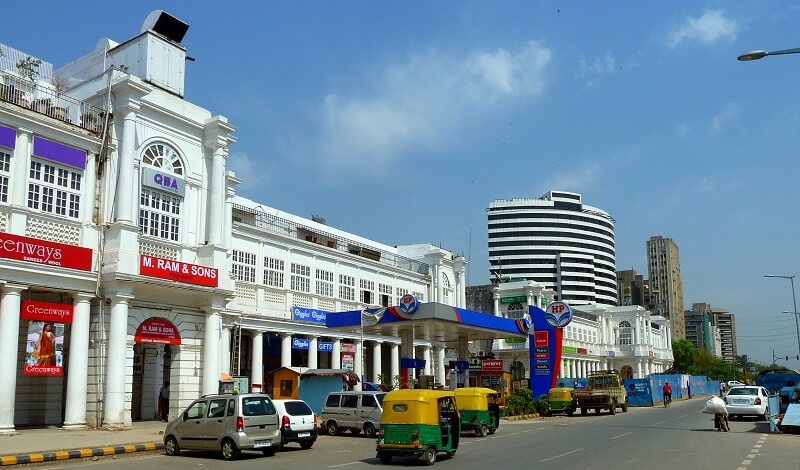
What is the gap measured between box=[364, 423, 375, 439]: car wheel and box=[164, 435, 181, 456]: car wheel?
771cm

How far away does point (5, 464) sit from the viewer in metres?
16.2

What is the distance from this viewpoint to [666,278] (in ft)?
619

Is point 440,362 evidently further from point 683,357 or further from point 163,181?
point 683,357

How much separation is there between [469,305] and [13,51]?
6362cm

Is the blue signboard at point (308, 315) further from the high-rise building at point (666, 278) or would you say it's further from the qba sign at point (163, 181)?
the high-rise building at point (666, 278)

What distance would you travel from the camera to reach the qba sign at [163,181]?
1068 inches

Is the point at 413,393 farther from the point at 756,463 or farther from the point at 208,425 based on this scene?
the point at 756,463

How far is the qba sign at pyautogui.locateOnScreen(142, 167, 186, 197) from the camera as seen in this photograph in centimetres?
2712

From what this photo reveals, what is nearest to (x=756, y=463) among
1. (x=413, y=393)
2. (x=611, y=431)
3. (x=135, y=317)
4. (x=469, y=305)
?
(x=413, y=393)

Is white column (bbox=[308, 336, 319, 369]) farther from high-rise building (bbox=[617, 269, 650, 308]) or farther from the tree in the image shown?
high-rise building (bbox=[617, 269, 650, 308])

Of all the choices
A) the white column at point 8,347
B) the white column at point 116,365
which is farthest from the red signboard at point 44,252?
the white column at point 116,365

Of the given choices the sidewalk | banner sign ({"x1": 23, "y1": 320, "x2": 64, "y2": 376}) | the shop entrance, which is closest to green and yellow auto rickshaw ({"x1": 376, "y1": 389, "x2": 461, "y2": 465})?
the sidewalk

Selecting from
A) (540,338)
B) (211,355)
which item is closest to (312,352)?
(540,338)

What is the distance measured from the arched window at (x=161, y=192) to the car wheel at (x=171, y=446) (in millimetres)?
9738
